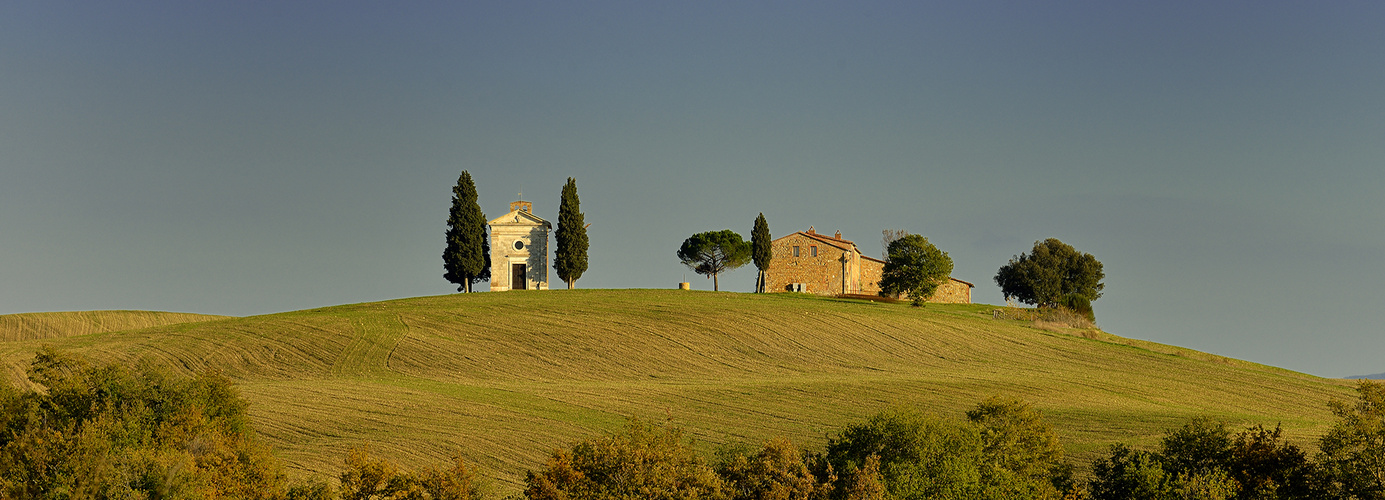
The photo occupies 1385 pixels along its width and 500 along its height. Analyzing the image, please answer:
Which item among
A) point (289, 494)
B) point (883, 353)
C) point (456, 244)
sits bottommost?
point (289, 494)

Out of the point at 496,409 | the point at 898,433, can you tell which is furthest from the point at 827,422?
the point at 496,409

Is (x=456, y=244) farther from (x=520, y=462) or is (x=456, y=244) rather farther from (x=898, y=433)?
(x=898, y=433)

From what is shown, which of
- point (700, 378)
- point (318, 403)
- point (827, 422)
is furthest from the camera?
point (700, 378)

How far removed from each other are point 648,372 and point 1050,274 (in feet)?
228

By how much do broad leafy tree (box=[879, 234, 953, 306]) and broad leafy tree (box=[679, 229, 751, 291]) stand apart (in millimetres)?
17999

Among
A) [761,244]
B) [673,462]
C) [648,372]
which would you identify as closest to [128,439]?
[673,462]

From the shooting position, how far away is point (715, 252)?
103 m

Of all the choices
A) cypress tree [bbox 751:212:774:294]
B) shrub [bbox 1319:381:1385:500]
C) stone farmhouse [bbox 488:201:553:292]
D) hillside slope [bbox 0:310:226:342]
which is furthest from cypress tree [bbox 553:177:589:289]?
shrub [bbox 1319:381:1385:500]

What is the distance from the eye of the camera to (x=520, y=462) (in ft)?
128

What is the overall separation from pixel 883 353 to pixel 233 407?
116ft

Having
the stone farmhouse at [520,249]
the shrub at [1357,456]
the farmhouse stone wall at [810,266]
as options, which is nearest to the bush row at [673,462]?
the shrub at [1357,456]

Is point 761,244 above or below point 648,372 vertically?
above

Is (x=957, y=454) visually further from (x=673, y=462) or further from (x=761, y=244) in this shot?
(x=761, y=244)

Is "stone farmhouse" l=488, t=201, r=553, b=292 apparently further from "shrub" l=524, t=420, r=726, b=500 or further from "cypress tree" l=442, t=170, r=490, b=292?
"shrub" l=524, t=420, r=726, b=500
